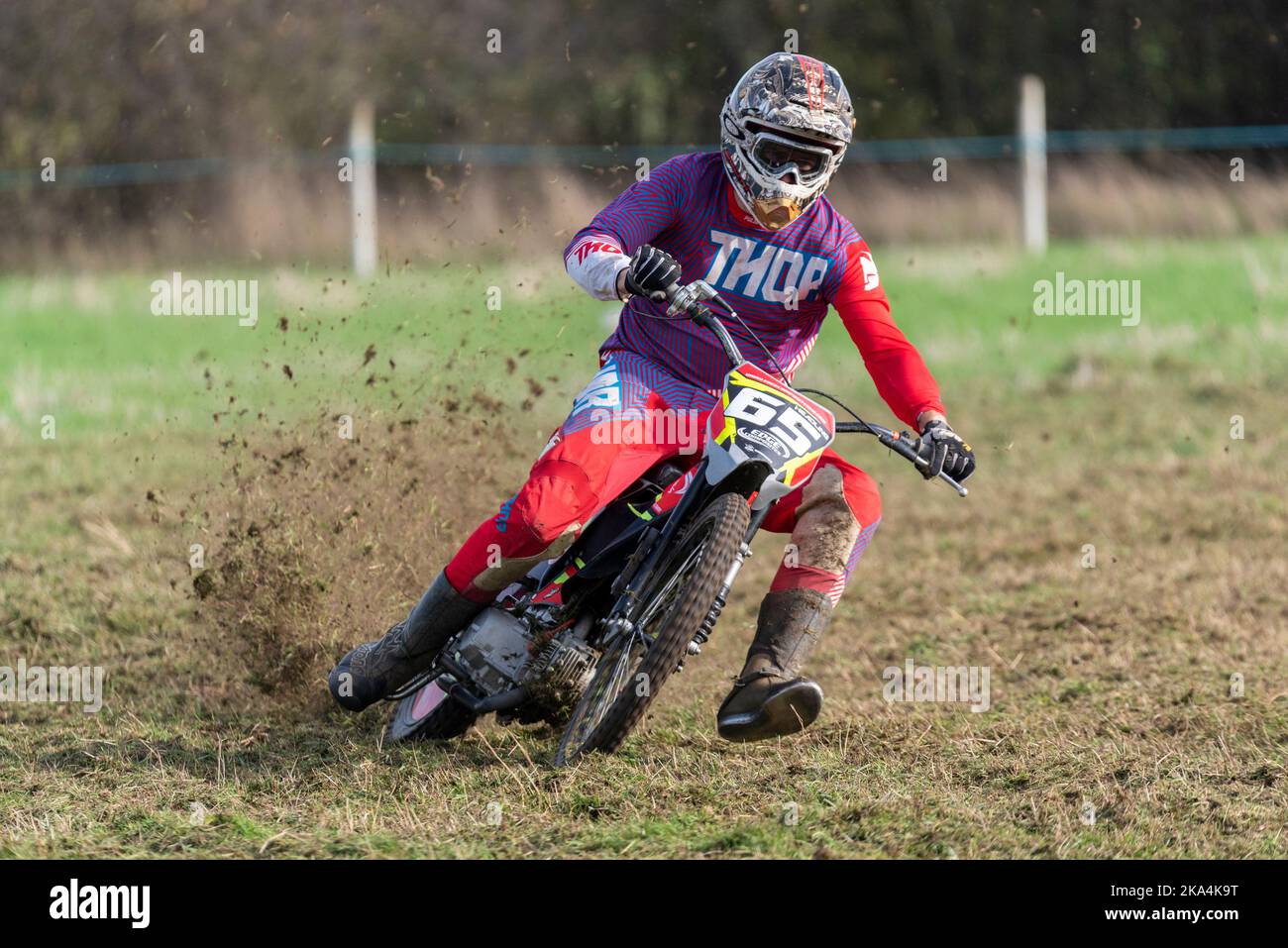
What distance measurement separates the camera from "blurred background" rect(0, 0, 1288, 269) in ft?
62.1

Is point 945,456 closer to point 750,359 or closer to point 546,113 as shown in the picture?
point 750,359

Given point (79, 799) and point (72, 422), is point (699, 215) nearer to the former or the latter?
point (79, 799)

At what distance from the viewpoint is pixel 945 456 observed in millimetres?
5223

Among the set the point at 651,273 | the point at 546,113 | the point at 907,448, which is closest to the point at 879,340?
the point at 907,448

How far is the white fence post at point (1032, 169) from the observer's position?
742 inches

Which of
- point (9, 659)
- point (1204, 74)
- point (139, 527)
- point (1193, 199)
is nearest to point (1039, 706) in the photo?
Answer: point (9, 659)

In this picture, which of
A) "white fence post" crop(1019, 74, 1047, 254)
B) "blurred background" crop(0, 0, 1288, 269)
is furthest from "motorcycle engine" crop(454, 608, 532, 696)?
"white fence post" crop(1019, 74, 1047, 254)

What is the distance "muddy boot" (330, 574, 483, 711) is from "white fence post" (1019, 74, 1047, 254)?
45.9 feet

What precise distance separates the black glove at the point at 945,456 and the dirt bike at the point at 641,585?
0.10 feet

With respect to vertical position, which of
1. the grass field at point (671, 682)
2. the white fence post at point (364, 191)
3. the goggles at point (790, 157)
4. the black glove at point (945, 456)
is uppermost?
the white fence post at point (364, 191)

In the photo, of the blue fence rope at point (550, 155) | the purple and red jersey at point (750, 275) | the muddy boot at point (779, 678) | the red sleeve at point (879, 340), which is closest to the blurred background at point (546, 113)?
the blue fence rope at point (550, 155)

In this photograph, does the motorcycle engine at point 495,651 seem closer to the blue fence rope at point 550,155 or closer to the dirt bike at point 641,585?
the dirt bike at point 641,585

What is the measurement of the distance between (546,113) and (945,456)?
2309 centimetres
